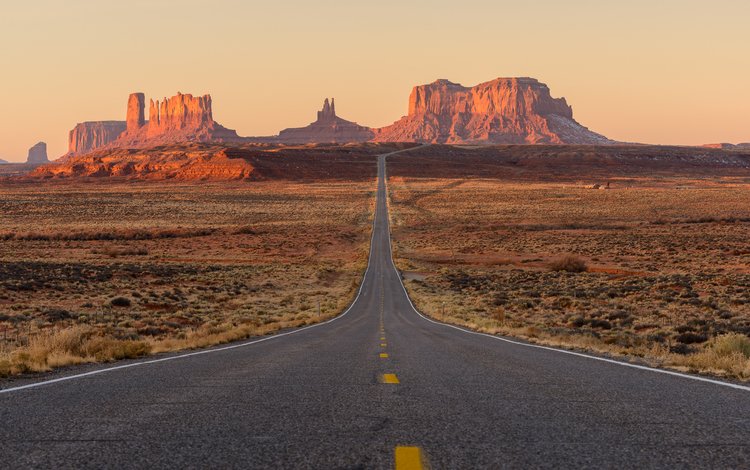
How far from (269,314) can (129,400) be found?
974 inches

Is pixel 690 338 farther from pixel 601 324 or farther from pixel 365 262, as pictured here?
pixel 365 262

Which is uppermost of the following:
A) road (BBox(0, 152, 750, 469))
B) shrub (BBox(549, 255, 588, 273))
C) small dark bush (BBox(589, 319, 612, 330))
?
road (BBox(0, 152, 750, 469))

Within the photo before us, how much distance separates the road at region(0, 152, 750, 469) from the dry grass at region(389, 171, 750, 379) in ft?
11.5

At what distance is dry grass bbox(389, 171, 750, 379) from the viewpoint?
20645 millimetres

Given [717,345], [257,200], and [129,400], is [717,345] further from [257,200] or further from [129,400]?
[257,200]

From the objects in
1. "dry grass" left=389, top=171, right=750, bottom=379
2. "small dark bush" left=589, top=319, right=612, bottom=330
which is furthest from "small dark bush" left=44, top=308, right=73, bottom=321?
"small dark bush" left=589, top=319, right=612, bottom=330

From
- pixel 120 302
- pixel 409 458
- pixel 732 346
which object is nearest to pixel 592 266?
pixel 120 302

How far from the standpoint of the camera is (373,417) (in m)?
6.10

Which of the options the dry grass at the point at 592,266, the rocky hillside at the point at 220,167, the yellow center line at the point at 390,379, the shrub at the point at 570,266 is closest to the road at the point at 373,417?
the yellow center line at the point at 390,379

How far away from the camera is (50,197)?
125 metres

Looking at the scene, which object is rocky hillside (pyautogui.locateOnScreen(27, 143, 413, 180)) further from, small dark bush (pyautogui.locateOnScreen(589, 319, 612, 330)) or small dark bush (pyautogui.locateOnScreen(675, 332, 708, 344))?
small dark bush (pyautogui.locateOnScreen(675, 332, 708, 344))

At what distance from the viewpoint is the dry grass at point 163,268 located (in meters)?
19.2

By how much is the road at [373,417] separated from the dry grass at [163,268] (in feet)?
11.0

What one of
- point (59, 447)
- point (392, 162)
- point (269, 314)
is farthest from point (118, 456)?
point (392, 162)
